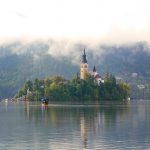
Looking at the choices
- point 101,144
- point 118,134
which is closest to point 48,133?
point 118,134

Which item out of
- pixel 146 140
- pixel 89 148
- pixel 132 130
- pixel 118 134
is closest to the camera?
pixel 89 148

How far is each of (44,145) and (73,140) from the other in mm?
5393

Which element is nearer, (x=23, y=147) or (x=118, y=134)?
(x=23, y=147)

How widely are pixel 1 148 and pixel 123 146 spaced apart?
13032 millimetres

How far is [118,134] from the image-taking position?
239 ft

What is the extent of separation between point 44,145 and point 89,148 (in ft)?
19.1

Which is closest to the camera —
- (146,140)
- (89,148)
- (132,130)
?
(89,148)

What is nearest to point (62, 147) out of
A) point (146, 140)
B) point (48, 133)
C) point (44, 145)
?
point (44, 145)

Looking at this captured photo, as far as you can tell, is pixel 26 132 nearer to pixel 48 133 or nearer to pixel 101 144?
pixel 48 133

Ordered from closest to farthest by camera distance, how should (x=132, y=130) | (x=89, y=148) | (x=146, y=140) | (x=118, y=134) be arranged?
(x=89, y=148) < (x=146, y=140) < (x=118, y=134) < (x=132, y=130)

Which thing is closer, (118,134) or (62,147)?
(62,147)

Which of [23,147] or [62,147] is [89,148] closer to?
[62,147]

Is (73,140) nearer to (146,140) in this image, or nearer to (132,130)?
(146,140)

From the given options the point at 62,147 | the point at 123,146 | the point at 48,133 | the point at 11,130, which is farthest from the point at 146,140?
the point at 11,130
